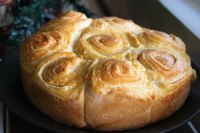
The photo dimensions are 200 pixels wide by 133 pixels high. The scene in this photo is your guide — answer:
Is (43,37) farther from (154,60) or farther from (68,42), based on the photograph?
(154,60)

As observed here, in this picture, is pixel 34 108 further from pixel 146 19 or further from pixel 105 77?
pixel 146 19

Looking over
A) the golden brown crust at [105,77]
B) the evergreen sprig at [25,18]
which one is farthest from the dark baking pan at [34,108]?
the evergreen sprig at [25,18]

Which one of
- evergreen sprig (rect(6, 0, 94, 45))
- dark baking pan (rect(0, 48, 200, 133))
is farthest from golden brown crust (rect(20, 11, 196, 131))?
evergreen sprig (rect(6, 0, 94, 45))

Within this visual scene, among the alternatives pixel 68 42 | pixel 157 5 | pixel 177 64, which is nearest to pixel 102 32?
pixel 68 42

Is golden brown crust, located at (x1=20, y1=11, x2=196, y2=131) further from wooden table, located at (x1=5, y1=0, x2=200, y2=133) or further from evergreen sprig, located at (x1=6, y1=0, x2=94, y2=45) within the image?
evergreen sprig, located at (x1=6, y1=0, x2=94, y2=45)

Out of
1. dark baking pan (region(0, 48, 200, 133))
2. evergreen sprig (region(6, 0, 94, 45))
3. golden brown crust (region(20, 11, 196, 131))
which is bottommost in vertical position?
evergreen sprig (region(6, 0, 94, 45))

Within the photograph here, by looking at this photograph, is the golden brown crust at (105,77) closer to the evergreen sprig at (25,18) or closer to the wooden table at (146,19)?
the wooden table at (146,19)

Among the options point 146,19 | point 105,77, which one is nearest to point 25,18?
point 146,19
